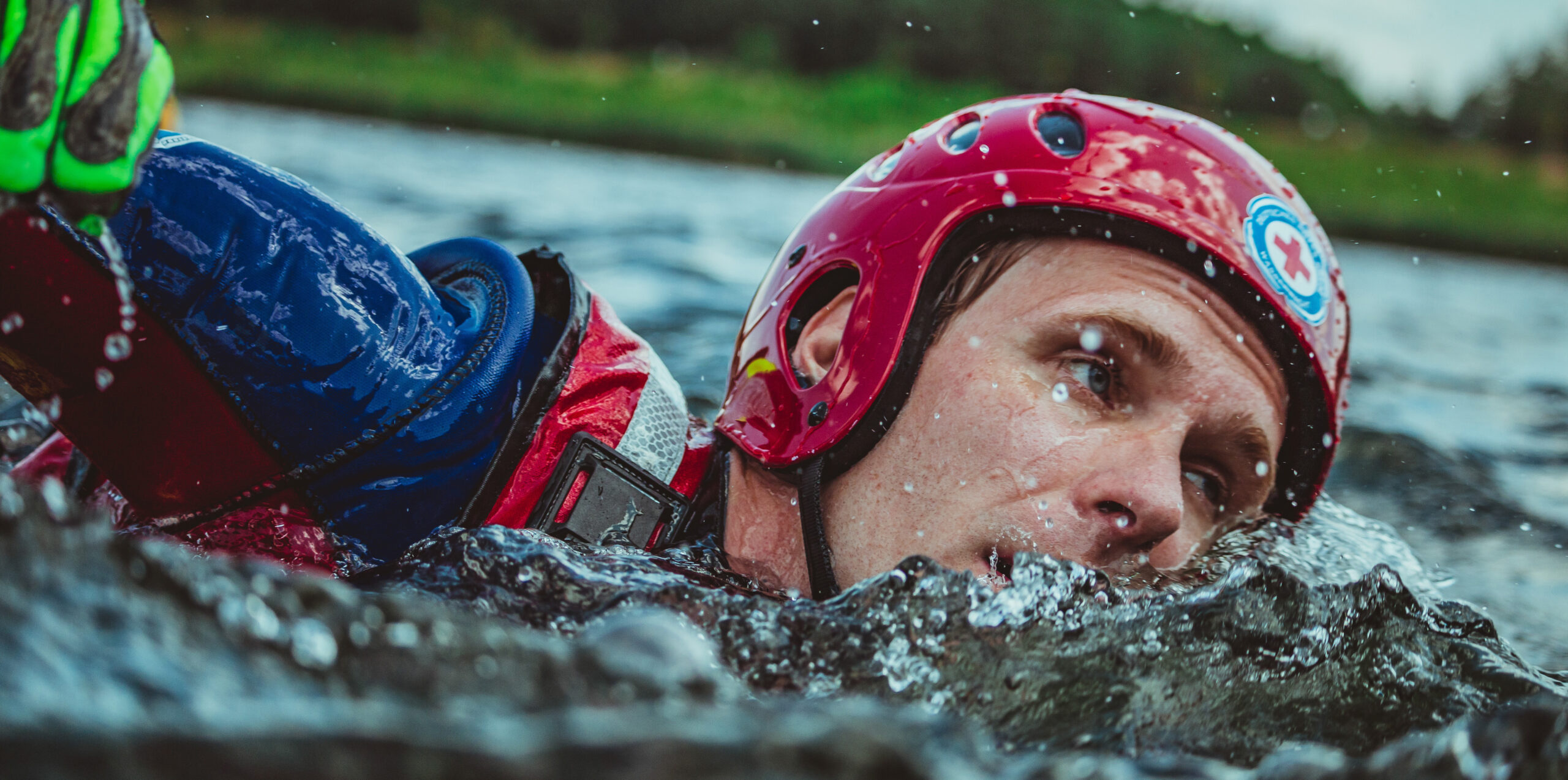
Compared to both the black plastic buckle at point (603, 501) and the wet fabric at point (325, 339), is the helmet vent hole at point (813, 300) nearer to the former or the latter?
the black plastic buckle at point (603, 501)

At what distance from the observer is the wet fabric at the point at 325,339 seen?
2328 mm

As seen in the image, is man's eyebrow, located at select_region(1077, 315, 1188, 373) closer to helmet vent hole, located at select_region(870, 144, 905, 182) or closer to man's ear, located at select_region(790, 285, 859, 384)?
man's ear, located at select_region(790, 285, 859, 384)

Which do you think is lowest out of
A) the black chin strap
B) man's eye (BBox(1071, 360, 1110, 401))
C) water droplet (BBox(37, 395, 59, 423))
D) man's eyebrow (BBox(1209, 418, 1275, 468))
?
the black chin strap

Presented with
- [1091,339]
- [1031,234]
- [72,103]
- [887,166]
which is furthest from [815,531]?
[72,103]

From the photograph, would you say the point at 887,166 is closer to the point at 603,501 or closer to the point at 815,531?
the point at 815,531

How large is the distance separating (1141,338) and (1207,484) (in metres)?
0.49

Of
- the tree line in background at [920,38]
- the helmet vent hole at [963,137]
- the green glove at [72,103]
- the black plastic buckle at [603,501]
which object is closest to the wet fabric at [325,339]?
the black plastic buckle at [603,501]

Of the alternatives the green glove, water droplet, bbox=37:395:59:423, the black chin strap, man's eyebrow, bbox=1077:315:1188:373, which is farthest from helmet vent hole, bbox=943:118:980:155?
water droplet, bbox=37:395:59:423

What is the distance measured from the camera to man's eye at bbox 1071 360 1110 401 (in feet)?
8.32

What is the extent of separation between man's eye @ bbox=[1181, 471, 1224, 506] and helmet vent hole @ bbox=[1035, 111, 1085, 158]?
808 mm

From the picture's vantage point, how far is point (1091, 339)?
2.51 metres

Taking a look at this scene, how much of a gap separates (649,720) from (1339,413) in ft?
8.10

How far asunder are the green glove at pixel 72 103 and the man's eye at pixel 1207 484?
2.26 meters

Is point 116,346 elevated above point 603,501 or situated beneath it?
elevated above
